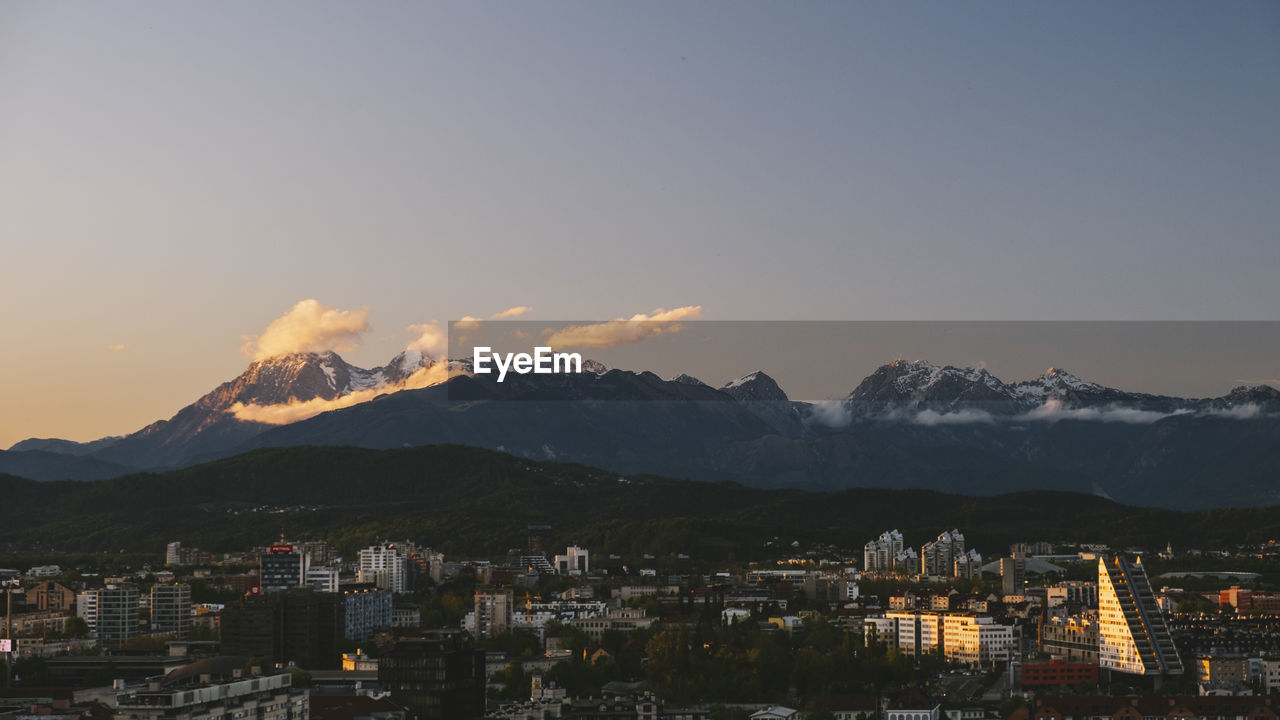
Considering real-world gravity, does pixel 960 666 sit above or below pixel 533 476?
below

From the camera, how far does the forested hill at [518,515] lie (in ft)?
502

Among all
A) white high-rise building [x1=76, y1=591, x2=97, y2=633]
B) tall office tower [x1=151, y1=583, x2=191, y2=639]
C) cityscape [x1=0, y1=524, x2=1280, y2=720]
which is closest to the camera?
cityscape [x1=0, y1=524, x2=1280, y2=720]

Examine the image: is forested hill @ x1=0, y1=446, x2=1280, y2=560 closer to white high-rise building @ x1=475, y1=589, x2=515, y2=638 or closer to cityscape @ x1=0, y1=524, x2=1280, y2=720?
cityscape @ x1=0, y1=524, x2=1280, y2=720

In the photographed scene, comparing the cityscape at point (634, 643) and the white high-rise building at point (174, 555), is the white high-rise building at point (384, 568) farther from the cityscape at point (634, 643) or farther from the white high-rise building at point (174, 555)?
→ the white high-rise building at point (174, 555)

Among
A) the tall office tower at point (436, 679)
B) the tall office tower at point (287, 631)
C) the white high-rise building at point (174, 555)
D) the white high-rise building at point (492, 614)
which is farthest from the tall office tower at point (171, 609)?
the white high-rise building at point (174, 555)

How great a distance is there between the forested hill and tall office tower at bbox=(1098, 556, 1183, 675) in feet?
214

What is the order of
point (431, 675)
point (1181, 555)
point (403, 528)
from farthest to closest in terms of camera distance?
point (403, 528) < point (1181, 555) < point (431, 675)

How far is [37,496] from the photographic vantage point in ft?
614

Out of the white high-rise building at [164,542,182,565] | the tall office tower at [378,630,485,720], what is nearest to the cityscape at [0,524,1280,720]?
the tall office tower at [378,630,485,720]

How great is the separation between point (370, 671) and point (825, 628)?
67.3 feet

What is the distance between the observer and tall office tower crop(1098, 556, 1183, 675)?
72.4 metres

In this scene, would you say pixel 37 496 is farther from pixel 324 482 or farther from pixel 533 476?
pixel 533 476

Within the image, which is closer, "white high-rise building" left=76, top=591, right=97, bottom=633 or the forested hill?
"white high-rise building" left=76, top=591, right=97, bottom=633

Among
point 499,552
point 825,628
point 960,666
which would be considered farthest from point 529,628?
point 499,552
